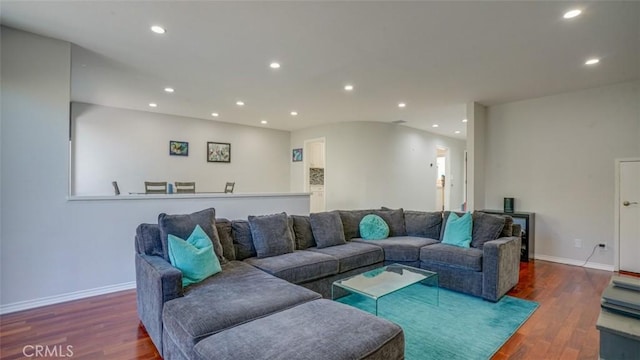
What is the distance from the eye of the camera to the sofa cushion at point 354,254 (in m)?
3.22

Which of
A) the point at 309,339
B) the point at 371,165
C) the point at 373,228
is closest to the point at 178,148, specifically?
the point at 371,165

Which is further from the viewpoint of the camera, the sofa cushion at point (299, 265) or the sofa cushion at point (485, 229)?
the sofa cushion at point (485, 229)

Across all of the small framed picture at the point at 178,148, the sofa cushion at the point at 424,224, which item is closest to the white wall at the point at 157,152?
the small framed picture at the point at 178,148

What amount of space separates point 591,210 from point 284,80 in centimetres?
489

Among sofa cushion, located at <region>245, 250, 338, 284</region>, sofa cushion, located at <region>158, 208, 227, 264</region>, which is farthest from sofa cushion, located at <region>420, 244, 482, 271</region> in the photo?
sofa cushion, located at <region>158, 208, 227, 264</region>

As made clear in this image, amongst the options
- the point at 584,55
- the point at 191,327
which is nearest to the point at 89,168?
the point at 191,327

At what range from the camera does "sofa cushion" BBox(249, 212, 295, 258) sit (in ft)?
10.1

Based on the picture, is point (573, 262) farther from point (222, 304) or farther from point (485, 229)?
point (222, 304)

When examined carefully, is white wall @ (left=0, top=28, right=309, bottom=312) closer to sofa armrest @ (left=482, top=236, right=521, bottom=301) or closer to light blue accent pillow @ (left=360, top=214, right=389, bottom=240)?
light blue accent pillow @ (left=360, top=214, right=389, bottom=240)

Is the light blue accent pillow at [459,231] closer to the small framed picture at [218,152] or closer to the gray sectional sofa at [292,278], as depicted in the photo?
the gray sectional sofa at [292,278]

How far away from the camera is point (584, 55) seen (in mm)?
3334

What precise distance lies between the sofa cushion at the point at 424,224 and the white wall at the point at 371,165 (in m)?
2.73

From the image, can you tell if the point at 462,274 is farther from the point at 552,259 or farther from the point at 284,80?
the point at 284,80

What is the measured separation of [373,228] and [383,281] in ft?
4.67
